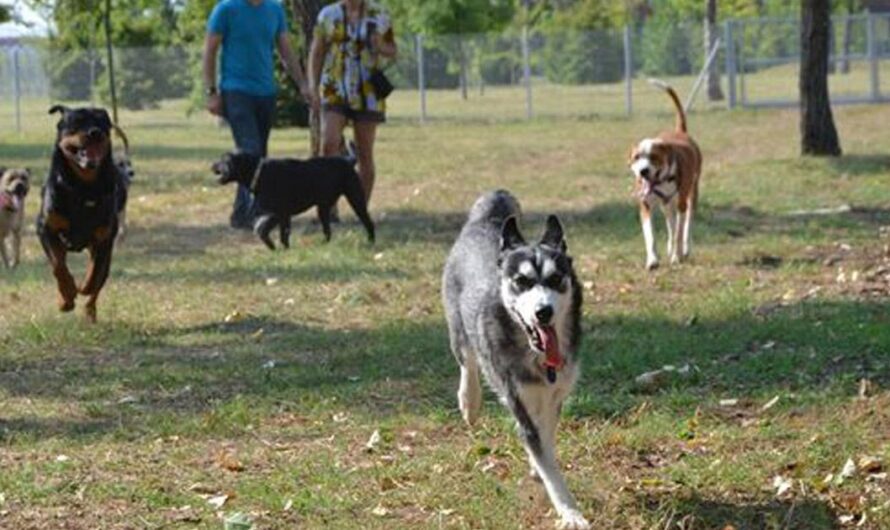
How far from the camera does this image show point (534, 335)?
6.02m

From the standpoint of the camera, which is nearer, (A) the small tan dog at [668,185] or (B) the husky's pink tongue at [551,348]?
(B) the husky's pink tongue at [551,348]

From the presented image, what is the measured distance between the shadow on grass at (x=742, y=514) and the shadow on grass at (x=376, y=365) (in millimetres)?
1526

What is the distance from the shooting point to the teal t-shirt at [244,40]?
581 inches

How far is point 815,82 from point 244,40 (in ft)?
29.6

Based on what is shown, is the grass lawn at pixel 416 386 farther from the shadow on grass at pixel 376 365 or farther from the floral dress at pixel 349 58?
the floral dress at pixel 349 58

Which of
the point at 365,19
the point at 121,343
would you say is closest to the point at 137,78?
the point at 365,19

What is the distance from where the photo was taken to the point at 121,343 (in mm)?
10078

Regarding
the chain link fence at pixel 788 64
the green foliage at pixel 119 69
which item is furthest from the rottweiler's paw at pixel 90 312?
the green foliage at pixel 119 69

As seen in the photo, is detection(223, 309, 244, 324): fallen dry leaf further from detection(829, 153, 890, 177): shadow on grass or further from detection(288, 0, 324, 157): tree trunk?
detection(829, 153, 890, 177): shadow on grass

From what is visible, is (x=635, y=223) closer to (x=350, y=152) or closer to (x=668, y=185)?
(x=350, y=152)

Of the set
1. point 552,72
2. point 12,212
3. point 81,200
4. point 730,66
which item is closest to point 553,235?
point 81,200

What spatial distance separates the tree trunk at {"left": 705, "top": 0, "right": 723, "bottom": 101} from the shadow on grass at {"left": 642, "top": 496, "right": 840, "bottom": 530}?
115 feet

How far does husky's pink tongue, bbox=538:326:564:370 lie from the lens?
5.98 meters

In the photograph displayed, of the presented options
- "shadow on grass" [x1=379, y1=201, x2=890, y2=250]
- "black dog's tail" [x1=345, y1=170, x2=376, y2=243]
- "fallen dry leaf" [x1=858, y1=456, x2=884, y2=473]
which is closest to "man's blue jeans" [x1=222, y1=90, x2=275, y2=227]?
"black dog's tail" [x1=345, y1=170, x2=376, y2=243]
